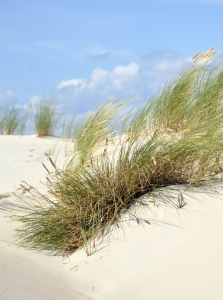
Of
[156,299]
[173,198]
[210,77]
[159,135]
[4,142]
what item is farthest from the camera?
[4,142]

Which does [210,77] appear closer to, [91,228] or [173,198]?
[173,198]

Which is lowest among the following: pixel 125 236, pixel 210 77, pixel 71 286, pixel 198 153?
pixel 71 286

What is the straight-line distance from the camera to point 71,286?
7.81 feet

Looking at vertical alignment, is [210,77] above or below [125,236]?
above

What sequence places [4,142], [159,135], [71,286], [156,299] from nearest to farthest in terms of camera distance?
1. [156,299]
2. [71,286]
3. [159,135]
4. [4,142]

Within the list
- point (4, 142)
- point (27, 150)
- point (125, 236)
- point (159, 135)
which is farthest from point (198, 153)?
point (4, 142)

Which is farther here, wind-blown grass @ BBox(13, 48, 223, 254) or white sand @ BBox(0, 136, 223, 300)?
wind-blown grass @ BBox(13, 48, 223, 254)

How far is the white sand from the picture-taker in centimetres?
227

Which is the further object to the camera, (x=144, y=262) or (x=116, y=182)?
(x=116, y=182)

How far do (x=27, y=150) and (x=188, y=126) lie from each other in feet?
12.4

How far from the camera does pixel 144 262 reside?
2418 millimetres

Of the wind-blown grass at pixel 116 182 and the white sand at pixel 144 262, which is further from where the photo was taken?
the wind-blown grass at pixel 116 182

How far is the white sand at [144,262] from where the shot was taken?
2270 mm

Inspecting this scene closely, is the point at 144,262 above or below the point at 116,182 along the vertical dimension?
below
